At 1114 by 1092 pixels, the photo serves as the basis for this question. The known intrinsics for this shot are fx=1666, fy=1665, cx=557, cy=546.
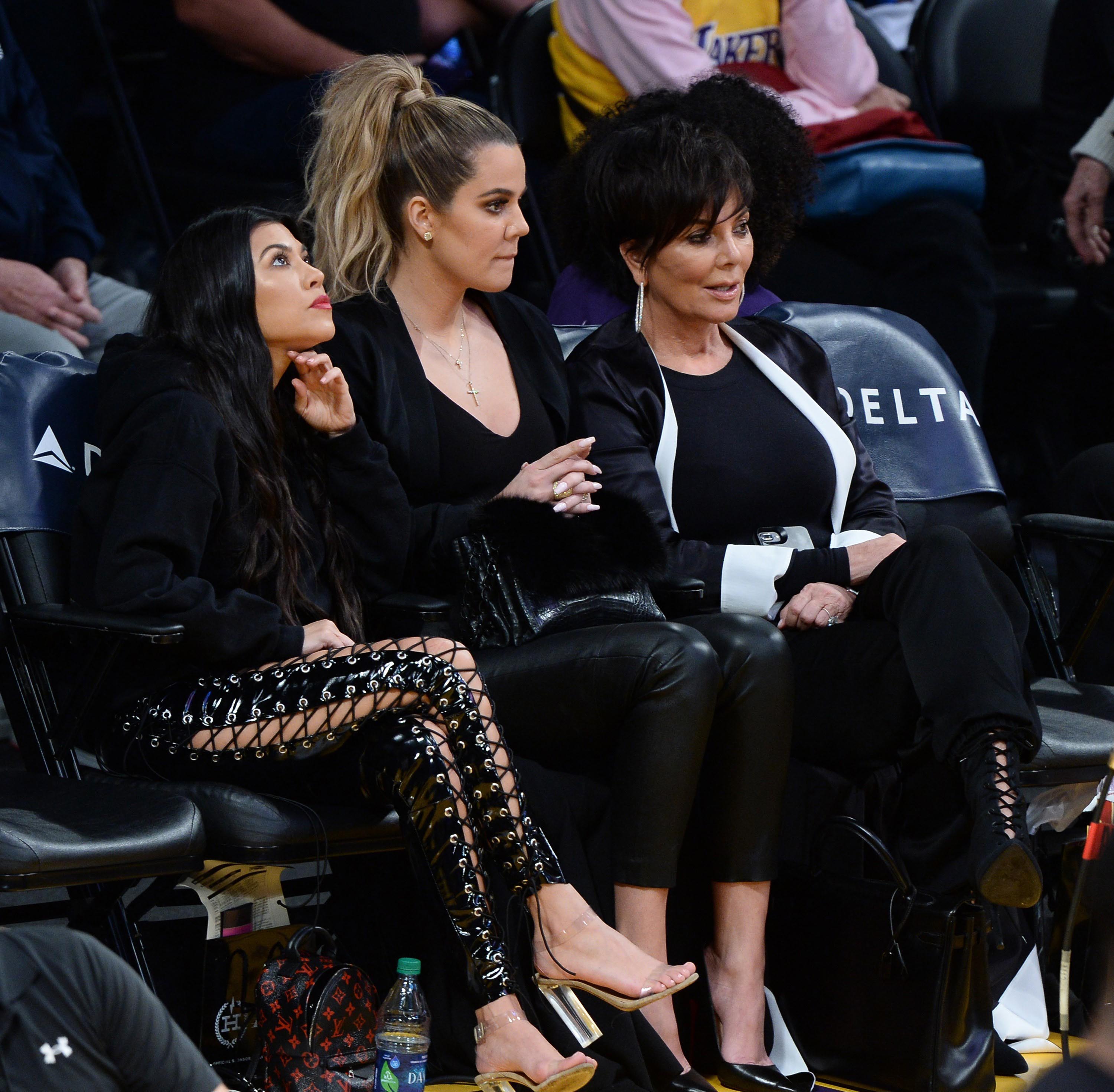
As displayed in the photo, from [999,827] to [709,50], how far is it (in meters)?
2.33

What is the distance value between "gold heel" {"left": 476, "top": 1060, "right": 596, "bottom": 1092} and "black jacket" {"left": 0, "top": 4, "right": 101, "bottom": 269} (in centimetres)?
209

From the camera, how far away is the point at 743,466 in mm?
2889

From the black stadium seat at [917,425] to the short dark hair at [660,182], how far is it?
25 cm

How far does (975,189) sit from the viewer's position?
13.6 ft

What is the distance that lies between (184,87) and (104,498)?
1.73 meters

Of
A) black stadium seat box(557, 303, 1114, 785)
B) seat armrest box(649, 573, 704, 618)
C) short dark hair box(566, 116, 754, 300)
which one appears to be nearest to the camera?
seat armrest box(649, 573, 704, 618)

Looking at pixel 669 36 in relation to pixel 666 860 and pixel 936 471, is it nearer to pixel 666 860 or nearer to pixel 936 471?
pixel 936 471

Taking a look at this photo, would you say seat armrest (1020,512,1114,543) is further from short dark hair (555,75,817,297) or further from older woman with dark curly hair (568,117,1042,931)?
short dark hair (555,75,817,297)

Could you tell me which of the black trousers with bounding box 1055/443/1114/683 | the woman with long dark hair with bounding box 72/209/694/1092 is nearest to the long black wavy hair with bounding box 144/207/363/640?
the woman with long dark hair with bounding box 72/209/694/1092

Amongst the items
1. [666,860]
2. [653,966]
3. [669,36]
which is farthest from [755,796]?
[669,36]

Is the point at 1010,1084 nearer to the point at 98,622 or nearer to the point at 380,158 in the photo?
the point at 98,622

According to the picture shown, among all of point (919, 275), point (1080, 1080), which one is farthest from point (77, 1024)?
point (919, 275)

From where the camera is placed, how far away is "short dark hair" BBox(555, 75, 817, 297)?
3.22 meters

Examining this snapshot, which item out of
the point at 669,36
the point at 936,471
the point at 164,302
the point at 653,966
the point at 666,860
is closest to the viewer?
the point at 653,966
